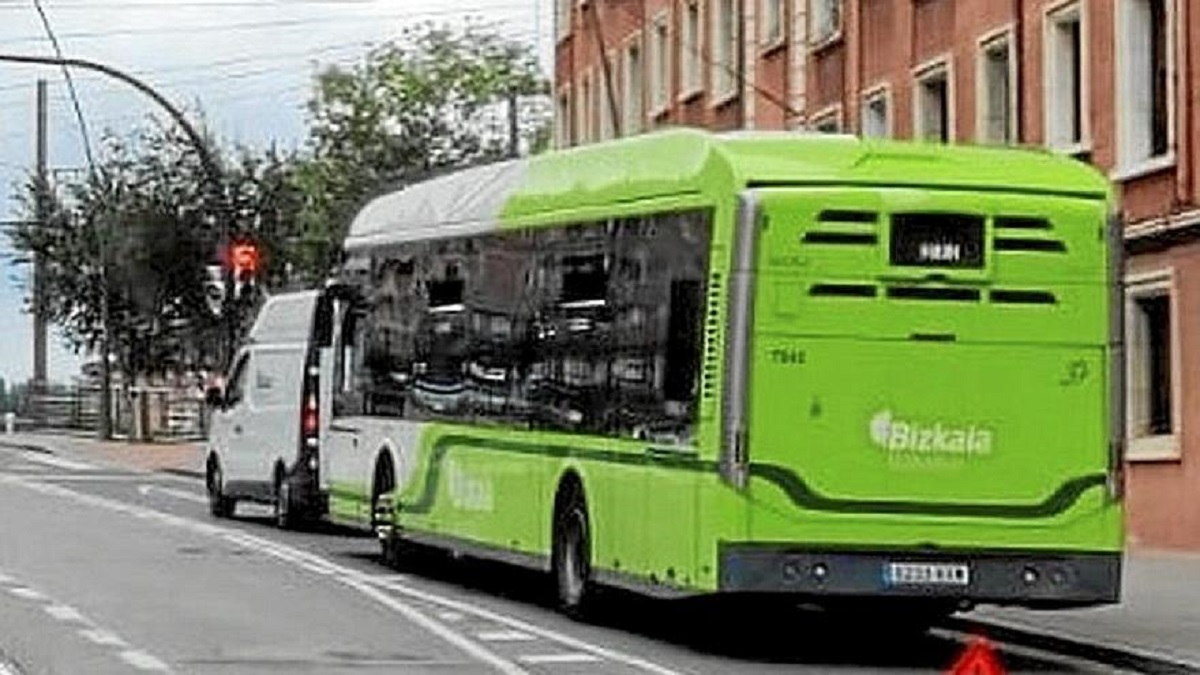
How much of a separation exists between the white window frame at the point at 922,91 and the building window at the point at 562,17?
23.3 m

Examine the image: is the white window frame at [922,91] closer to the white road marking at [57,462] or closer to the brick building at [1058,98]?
the brick building at [1058,98]

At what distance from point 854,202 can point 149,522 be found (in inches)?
722

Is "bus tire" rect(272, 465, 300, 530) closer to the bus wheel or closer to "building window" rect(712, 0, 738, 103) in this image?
the bus wheel

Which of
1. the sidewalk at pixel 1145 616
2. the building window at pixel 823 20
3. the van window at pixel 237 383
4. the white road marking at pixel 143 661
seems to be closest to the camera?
the white road marking at pixel 143 661

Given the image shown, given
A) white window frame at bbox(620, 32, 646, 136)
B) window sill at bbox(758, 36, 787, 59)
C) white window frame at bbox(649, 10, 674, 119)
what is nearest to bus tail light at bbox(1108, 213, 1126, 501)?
window sill at bbox(758, 36, 787, 59)

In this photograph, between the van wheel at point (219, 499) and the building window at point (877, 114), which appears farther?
the building window at point (877, 114)

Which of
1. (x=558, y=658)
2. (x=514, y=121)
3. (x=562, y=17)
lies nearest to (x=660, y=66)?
(x=562, y=17)

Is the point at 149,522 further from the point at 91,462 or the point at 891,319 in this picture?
the point at 91,462

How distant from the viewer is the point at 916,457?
62.3 ft

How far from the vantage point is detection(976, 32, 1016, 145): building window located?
119 ft

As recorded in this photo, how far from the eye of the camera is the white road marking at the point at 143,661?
18000 mm

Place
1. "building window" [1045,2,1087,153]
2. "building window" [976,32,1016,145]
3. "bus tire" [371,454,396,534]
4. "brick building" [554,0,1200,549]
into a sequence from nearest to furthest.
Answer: "bus tire" [371,454,396,534], "brick building" [554,0,1200,549], "building window" [1045,2,1087,153], "building window" [976,32,1016,145]

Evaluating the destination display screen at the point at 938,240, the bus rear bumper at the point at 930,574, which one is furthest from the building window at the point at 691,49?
the bus rear bumper at the point at 930,574

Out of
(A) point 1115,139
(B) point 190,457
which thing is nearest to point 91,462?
Answer: (B) point 190,457
